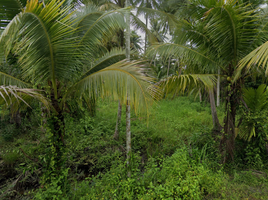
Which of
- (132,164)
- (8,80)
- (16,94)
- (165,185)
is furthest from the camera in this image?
(132,164)

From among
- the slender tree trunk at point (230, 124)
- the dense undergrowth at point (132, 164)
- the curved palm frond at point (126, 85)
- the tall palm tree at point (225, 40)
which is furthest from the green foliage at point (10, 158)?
the slender tree trunk at point (230, 124)

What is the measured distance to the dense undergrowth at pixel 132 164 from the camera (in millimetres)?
2865

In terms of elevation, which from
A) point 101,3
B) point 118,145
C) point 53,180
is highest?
point 101,3

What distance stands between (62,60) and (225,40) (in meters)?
3.35

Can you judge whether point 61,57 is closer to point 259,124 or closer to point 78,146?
point 78,146

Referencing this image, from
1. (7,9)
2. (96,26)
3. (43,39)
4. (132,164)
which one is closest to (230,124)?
(132,164)

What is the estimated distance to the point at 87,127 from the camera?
615 cm

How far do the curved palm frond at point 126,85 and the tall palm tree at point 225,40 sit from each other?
1873 millimetres

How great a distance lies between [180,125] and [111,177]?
3.89m

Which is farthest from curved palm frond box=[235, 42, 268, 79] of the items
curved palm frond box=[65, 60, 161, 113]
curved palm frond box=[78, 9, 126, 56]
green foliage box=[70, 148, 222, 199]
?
curved palm frond box=[78, 9, 126, 56]

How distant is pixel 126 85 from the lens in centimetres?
230

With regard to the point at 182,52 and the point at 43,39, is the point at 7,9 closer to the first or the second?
the point at 43,39

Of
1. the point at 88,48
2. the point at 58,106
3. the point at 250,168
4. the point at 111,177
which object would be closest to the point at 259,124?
the point at 250,168

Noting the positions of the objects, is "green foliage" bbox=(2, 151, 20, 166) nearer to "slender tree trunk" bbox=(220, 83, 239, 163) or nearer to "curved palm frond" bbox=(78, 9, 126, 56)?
"curved palm frond" bbox=(78, 9, 126, 56)
